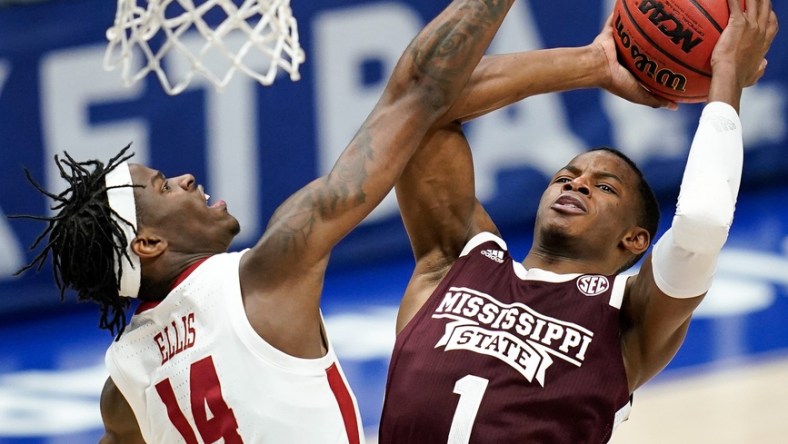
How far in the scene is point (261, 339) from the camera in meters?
3.62

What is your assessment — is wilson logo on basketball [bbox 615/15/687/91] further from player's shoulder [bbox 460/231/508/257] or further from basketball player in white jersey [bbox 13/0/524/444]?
player's shoulder [bbox 460/231/508/257]

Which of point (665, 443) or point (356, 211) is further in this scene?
point (665, 443)

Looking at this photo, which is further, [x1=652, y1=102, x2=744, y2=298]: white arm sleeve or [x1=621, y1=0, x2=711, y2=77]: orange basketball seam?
[x1=621, y1=0, x2=711, y2=77]: orange basketball seam

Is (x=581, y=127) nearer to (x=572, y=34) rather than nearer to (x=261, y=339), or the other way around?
(x=572, y=34)

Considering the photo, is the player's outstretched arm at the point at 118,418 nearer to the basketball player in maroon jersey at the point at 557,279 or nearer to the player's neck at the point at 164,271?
the player's neck at the point at 164,271

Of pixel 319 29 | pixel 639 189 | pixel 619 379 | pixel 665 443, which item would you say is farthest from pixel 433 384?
pixel 319 29

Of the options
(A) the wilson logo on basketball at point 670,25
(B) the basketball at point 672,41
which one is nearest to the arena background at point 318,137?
(B) the basketball at point 672,41

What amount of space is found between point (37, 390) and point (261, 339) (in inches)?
139

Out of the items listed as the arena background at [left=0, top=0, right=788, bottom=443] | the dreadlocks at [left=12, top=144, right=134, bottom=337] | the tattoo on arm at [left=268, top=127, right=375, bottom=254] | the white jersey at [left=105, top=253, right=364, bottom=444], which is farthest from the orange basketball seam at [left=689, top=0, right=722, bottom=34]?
the arena background at [left=0, top=0, right=788, bottom=443]

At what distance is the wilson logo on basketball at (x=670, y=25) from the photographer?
4.04 metres

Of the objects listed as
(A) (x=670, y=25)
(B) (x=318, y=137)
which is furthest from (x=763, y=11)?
(B) (x=318, y=137)

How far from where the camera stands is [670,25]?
4.07m

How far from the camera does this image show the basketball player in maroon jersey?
3812 millimetres

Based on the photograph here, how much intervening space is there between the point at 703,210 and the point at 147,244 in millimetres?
1448
